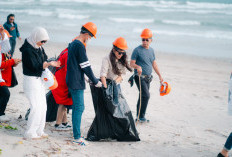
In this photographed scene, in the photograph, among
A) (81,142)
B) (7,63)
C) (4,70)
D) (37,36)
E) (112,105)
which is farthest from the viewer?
(4,70)

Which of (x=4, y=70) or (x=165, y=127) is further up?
(x=4, y=70)

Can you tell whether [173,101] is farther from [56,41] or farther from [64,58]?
[56,41]

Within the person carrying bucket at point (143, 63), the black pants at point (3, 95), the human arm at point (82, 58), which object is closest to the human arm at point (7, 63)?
the black pants at point (3, 95)

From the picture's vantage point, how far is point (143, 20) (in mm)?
26750

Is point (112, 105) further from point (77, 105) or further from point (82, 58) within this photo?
point (82, 58)

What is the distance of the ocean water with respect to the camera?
55.4 ft

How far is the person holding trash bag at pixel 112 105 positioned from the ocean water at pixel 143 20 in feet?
34.7

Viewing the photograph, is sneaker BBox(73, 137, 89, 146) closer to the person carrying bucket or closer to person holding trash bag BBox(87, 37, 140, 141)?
→ person holding trash bag BBox(87, 37, 140, 141)

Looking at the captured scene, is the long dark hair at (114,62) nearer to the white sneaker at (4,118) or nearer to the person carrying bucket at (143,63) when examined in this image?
the person carrying bucket at (143,63)

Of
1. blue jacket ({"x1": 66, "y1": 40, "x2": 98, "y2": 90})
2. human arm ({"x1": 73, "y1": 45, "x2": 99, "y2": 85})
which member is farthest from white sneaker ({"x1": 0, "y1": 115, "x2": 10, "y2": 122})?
human arm ({"x1": 73, "y1": 45, "x2": 99, "y2": 85})

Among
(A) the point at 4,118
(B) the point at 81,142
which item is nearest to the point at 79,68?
(B) the point at 81,142

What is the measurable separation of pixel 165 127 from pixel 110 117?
1488 millimetres

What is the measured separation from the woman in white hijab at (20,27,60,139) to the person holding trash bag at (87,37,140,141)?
30.9 inches

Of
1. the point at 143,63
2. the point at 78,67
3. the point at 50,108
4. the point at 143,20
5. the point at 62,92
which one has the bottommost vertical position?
the point at 50,108
